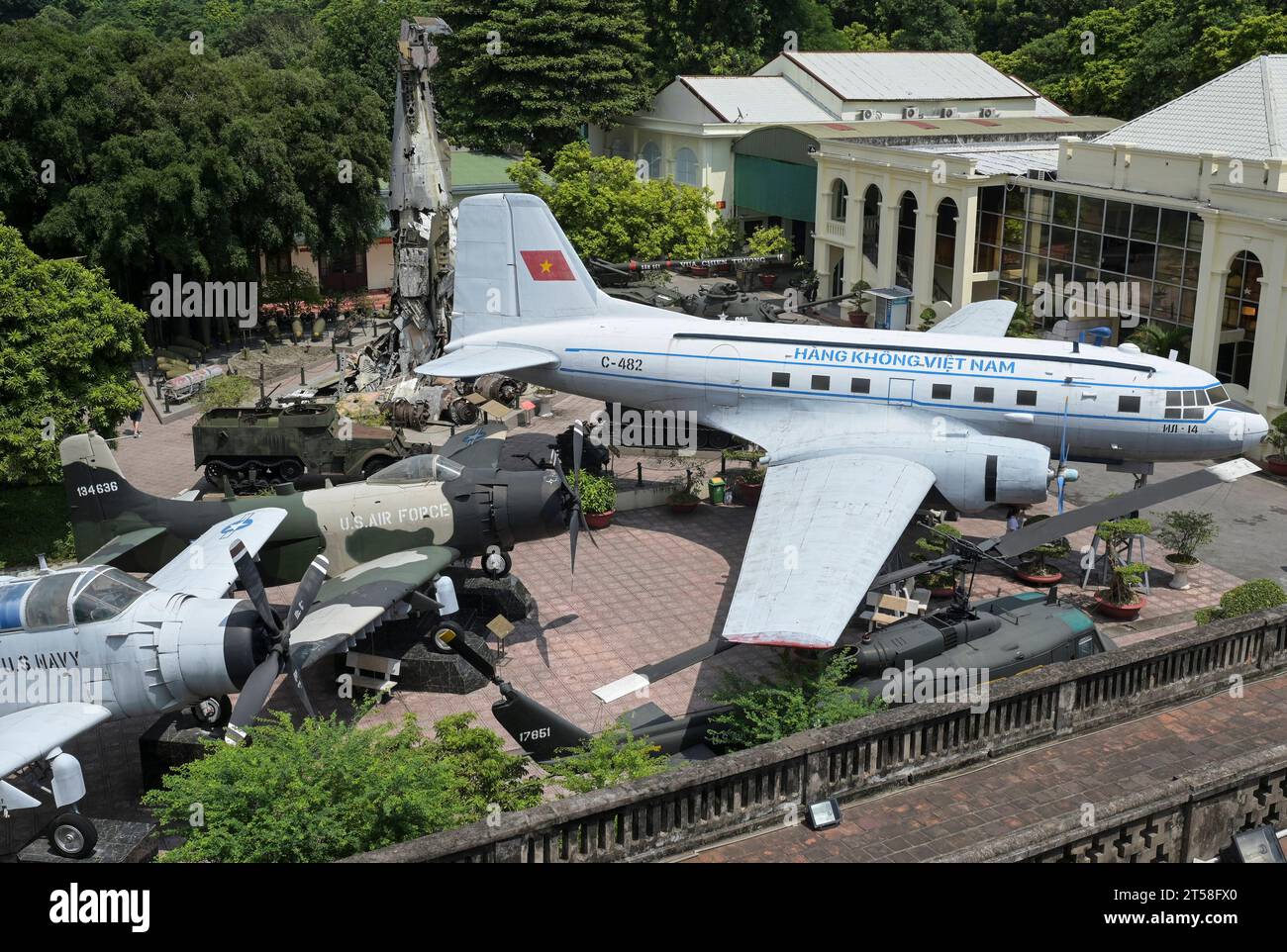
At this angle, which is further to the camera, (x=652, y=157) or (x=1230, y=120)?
(x=652, y=157)

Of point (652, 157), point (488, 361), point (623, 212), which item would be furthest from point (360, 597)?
point (652, 157)

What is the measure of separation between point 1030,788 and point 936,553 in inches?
499

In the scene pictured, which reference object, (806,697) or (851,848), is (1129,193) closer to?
(806,697)

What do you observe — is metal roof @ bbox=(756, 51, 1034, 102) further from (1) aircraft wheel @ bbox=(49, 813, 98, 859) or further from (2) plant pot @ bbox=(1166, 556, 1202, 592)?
(1) aircraft wheel @ bbox=(49, 813, 98, 859)

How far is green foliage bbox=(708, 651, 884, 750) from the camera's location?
49.9 ft

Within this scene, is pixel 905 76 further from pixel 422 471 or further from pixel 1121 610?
pixel 422 471

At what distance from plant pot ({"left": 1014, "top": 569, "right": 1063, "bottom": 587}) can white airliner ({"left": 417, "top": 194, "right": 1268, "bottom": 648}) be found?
1705mm

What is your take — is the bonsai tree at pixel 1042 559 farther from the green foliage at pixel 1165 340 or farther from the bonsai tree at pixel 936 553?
the green foliage at pixel 1165 340

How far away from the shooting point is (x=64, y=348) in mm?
26359

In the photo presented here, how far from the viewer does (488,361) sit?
3053 cm

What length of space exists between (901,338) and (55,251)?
30.4 m

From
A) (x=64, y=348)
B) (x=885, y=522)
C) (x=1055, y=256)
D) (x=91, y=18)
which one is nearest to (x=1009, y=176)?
(x=1055, y=256)

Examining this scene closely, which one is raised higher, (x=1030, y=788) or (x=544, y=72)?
(x=544, y=72)

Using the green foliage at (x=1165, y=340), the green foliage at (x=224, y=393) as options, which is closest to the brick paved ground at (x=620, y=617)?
the green foliage at (x=224, y=393)
